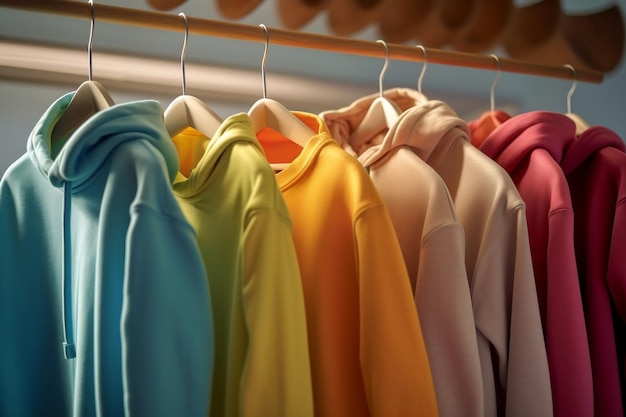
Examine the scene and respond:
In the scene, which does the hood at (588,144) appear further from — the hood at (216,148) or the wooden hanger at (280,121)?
the hood at (216,148)

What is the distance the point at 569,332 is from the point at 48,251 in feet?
2.58

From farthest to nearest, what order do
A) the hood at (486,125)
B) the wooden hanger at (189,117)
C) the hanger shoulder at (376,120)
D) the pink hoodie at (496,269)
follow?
the hood at (486,125)
the hanger shoulder at (376,120)
the wooden hanger at (189,117)
the pink hoodie at (496,269)

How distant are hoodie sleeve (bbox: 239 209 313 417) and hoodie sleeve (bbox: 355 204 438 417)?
0.09 m

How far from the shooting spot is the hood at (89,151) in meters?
0.97

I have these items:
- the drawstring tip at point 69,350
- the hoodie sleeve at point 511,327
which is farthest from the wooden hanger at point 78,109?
the hoodie sleeve at point 511,327

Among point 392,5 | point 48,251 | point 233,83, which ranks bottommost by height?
point 48,251

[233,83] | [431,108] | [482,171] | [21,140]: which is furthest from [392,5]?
[21,140]

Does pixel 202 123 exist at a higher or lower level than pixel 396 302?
higher

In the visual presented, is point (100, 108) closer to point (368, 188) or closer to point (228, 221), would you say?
point (228, 221)

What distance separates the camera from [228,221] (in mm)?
1028

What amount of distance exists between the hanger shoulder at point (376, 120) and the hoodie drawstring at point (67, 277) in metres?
0.59

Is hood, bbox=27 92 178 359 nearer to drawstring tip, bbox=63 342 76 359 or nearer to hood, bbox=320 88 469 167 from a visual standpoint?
drawstring tip, bbox=63 342 76 359

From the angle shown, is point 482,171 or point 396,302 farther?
point 482,171

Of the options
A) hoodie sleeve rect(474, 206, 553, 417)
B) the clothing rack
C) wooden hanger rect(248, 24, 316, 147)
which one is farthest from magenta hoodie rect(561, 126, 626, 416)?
wooden hanger rect(248, 24, 316, 147)
